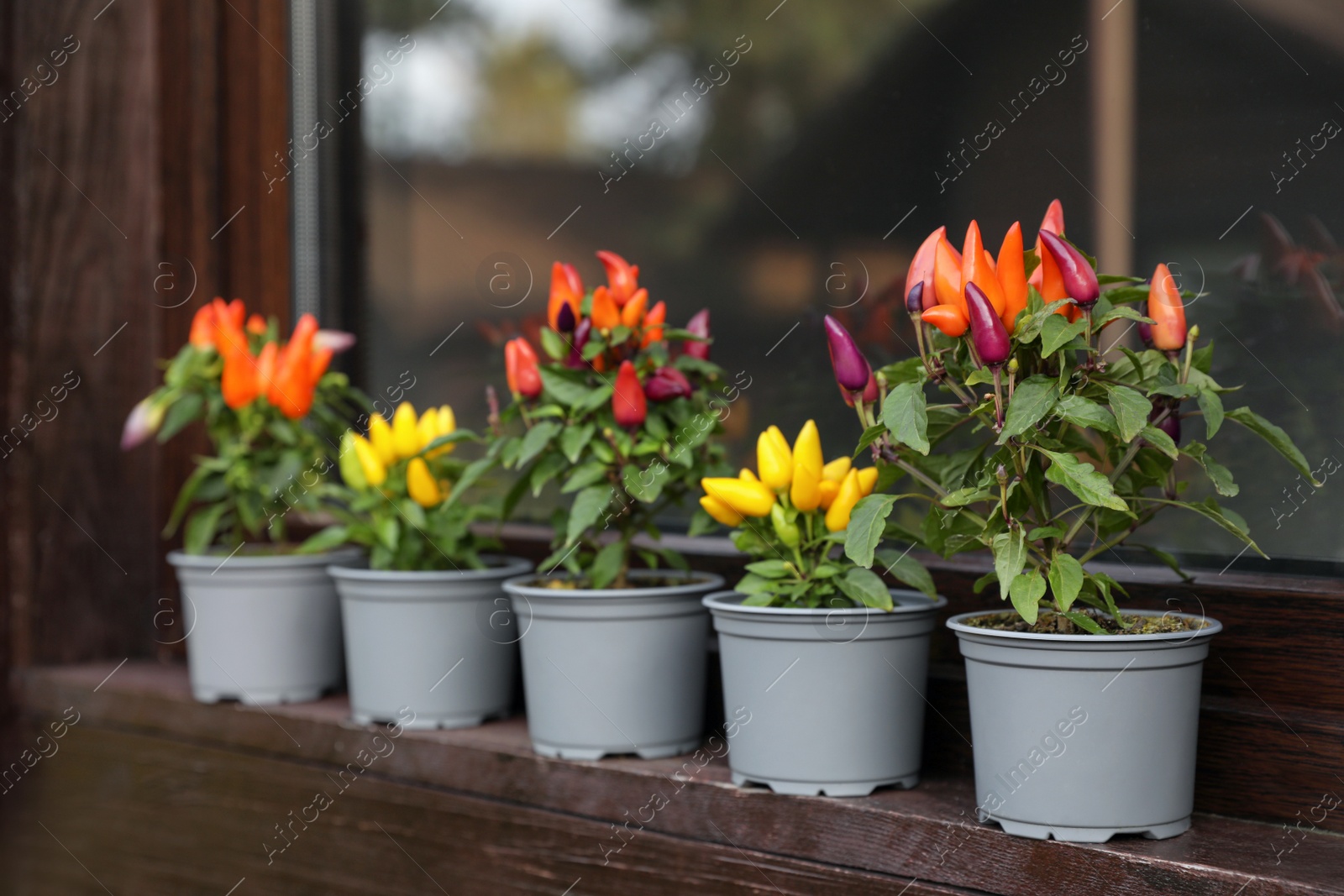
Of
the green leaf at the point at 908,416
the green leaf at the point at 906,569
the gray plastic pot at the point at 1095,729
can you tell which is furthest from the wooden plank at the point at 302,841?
the green leaf at the point at 908,416

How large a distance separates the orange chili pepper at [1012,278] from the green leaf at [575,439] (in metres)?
0.37

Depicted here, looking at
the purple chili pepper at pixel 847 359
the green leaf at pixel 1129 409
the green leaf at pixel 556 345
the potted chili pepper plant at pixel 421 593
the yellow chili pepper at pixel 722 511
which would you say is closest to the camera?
the green leaf at pixel 1129 409

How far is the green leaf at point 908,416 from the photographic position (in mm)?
789

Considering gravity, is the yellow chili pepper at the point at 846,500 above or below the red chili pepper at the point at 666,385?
below

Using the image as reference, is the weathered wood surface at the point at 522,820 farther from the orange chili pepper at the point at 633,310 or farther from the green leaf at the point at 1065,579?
the orange chili pepper at the point at 633,310

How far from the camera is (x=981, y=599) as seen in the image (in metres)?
1.03

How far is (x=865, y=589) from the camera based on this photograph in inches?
35.9

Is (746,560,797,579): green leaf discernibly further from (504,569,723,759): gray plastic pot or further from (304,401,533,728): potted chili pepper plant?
(304,401,533,728): potted chili pepper plant

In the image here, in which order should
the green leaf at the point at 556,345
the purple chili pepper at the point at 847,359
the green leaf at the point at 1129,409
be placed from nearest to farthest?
the green leaf at the point at 1129,409
the purple chili pepper at the point at 847,359
the green leaf at the point at 556,345

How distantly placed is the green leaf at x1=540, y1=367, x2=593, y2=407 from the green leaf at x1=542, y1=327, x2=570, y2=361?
1cm

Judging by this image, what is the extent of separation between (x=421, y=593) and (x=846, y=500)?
1.47 ft

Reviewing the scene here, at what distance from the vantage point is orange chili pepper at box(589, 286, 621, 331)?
1056 mm

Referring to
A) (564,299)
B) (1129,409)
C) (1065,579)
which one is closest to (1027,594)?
(1065,579)

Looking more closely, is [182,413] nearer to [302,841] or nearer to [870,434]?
[302,841]
